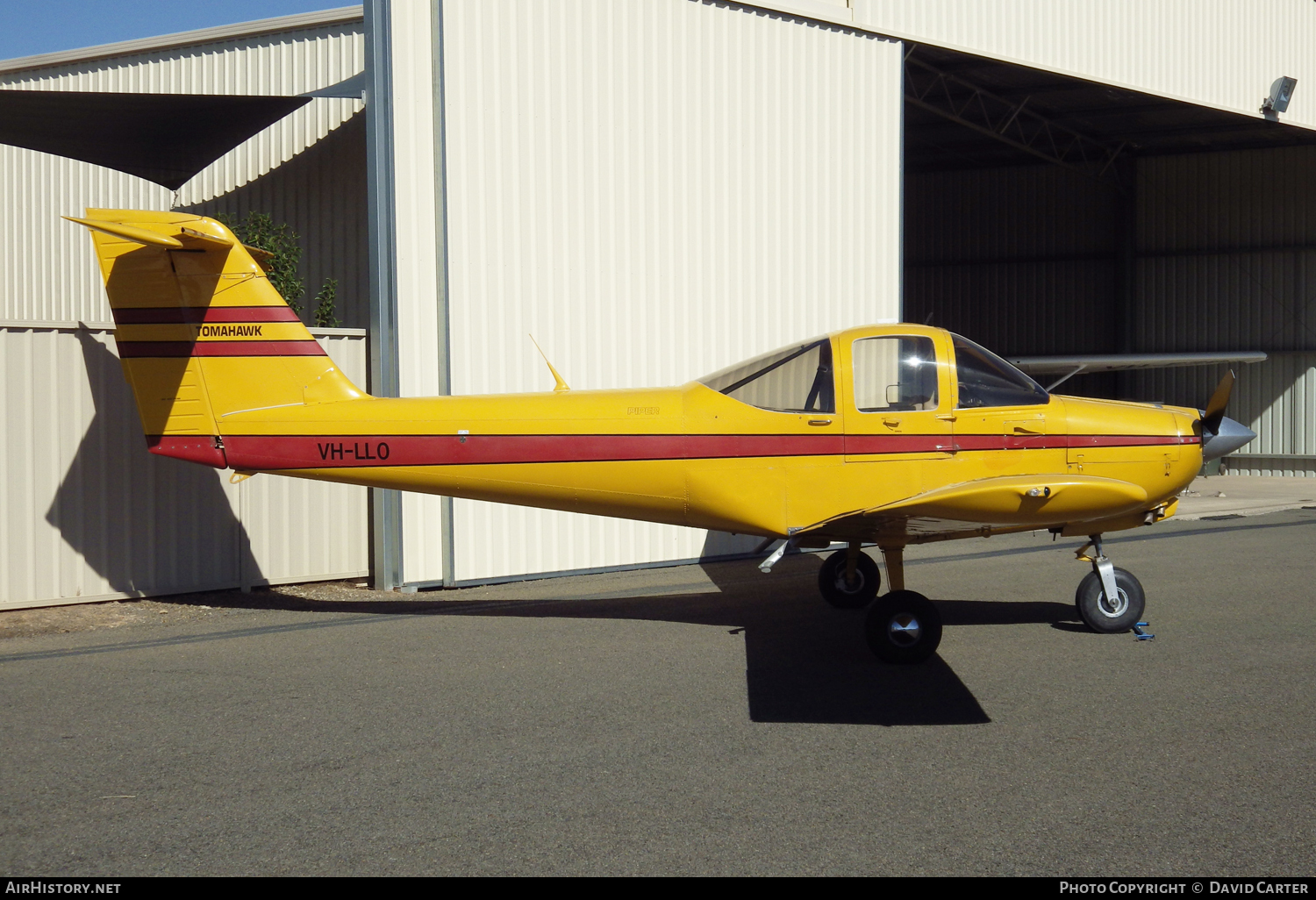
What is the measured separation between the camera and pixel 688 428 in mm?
7078

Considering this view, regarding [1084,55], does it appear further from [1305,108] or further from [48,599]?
[48,599]

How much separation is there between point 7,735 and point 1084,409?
21.4ft

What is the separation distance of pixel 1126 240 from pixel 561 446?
77.3 ft

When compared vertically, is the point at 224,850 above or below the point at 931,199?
below

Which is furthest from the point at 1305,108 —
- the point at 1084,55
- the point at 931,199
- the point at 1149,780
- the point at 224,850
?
the point at 224,850

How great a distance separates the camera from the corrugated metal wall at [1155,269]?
24500 mm

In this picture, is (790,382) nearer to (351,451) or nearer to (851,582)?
(851,582)

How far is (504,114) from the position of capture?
987 centimetres

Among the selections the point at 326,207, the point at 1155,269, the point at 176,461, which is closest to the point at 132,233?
the point at 176,461

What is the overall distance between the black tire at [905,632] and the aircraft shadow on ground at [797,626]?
91 mm

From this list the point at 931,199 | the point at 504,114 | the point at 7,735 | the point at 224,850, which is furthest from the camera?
the point at 931,199

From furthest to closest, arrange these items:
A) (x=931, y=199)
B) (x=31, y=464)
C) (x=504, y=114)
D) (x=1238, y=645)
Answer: (x=931, y=199) → (x=504, y=114) → (x=31, y=464) → (x=1238, y=645)

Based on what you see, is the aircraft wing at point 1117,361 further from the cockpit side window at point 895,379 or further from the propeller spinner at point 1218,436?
the cockpit side window at point 895,379

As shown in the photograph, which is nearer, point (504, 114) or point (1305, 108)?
point (504, 114)
